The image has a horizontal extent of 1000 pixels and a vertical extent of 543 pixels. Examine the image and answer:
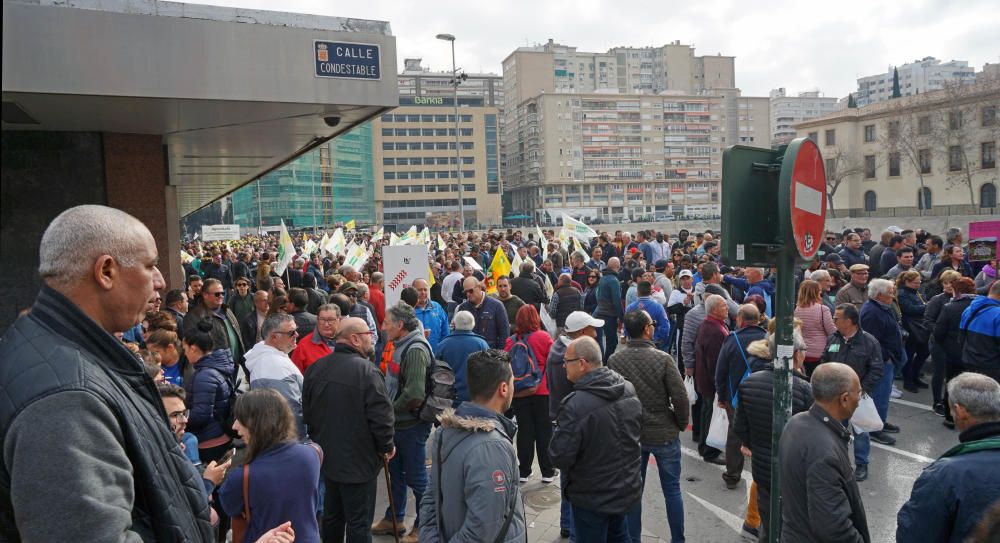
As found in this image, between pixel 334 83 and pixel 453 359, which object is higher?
pixel 334 83

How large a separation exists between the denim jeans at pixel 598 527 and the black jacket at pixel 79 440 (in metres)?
3.11

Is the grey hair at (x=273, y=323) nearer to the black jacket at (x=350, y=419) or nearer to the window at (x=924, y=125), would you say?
the black jacket at (x=350, y=419)

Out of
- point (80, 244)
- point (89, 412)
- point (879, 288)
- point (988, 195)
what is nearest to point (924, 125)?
point (988, 195)

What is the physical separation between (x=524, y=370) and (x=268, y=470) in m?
3.52

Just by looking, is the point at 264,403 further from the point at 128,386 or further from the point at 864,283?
the point at 864,283

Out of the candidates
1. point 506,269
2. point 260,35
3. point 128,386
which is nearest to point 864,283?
point 506,269

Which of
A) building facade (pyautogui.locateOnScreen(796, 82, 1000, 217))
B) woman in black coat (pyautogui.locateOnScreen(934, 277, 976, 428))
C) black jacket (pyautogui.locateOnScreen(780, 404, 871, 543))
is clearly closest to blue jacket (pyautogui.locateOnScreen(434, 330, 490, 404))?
black jacket (pyautogui.locateOnScreen(780, 404, 871, 543))

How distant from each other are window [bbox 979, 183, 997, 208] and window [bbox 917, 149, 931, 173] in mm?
5054

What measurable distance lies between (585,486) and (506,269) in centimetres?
1004

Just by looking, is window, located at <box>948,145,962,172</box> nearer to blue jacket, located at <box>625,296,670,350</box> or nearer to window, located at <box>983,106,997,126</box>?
window, located at <box>983,106,997,126</box>

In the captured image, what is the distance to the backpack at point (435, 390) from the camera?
565 cm

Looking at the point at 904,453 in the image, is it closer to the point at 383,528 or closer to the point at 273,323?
the point at 383,528

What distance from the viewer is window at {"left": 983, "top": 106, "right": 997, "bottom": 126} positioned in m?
54.2

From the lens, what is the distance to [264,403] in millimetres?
3357
